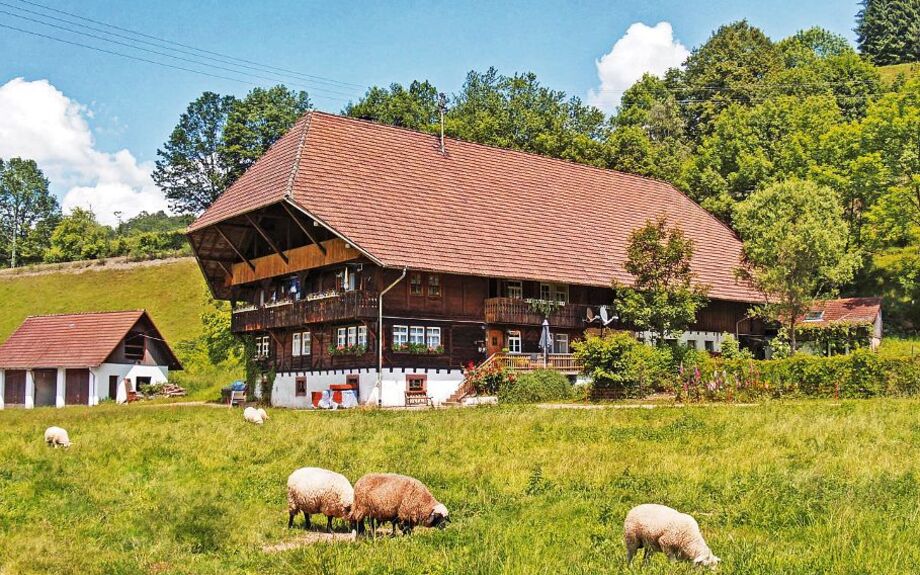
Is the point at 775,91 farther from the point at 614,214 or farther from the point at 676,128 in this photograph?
the point at 614,214

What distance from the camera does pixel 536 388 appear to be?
41375mm

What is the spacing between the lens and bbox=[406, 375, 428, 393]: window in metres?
44.2

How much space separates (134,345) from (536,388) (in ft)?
106

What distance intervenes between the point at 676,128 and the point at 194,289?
46.7 m

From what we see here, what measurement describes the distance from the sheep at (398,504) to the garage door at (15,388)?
5531cm

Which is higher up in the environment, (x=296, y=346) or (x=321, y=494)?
(x=296, y=346)

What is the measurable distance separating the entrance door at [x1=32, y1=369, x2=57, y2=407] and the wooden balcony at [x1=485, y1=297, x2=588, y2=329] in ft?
104

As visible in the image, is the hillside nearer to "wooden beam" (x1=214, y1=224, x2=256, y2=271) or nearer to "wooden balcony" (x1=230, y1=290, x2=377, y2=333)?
"wooden beam" (x1=214, y1=224, x2=256, y2=271)

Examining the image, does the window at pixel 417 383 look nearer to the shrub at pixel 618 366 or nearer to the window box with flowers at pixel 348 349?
the window box with flowers at pixel 348 349

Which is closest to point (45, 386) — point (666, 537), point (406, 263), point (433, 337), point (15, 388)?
point (15, 388)

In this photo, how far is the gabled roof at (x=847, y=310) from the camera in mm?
57688

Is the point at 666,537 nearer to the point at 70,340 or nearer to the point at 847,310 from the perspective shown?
the point at 847,310

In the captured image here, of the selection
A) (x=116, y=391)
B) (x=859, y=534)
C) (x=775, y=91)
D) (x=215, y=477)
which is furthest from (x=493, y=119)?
(x=859, y=534)

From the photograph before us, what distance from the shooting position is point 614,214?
57.0 metres
